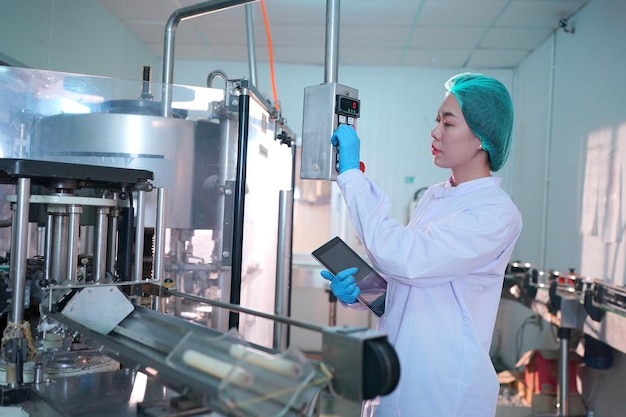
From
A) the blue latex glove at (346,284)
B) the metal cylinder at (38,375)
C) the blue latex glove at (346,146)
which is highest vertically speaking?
the blue latex glove at (346,146)

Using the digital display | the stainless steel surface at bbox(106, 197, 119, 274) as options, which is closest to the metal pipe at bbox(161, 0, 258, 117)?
the stainless steel surface at bbox(106, 197, 119, 274)

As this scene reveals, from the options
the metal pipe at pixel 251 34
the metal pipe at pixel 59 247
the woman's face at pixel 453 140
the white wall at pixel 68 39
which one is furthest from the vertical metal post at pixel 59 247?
the white wall at pixel 68 39

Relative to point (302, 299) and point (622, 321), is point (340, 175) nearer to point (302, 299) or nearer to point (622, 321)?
point (622, 321)

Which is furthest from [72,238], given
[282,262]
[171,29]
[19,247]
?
[282,262]

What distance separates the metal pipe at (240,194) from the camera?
150cm

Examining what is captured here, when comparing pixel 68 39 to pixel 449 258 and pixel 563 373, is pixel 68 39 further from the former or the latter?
pixel 563 373

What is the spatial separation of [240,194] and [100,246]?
480 mm

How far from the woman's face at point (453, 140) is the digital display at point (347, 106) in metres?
0.19

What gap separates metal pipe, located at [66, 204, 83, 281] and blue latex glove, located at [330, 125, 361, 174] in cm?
52

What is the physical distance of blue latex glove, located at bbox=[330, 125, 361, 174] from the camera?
1.11m

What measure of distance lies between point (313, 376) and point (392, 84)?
3.85 m

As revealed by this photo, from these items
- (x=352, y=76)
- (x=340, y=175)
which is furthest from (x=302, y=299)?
(x=340, y=175)

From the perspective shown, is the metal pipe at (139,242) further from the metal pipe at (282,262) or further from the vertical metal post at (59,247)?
the metal pipe at (282,262)

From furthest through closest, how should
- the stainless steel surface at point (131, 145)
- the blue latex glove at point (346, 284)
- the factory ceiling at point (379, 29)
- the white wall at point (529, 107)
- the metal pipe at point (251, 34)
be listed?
the factory ceiling at point (379, 29) < the white wall at point (529, 107) < the metal pipe at point (251, 34) < the stainless steel surface at point (131, 145) < the blue latex glove at point (346, 284)
